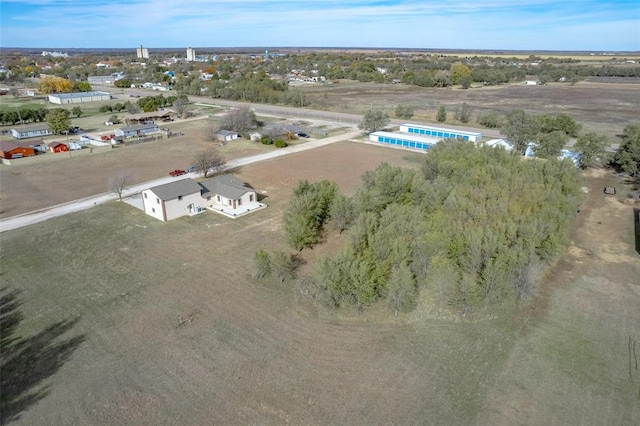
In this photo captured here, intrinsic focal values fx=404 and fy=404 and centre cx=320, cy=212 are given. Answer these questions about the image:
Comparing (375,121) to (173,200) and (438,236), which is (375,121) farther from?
(438,236)

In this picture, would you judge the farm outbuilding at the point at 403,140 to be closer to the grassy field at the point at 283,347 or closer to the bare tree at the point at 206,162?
the bare tree at the point at 206,162

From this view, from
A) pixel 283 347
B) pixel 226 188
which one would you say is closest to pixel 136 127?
pixel 226 188

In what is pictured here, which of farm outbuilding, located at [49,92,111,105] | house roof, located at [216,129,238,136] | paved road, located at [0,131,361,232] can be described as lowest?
paved road, located at [0,131,361,232]

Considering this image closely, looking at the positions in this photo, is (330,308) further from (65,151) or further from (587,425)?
(65,151)

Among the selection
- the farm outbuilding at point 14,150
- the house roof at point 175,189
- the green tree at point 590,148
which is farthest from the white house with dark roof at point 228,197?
the green tree at point 590,148

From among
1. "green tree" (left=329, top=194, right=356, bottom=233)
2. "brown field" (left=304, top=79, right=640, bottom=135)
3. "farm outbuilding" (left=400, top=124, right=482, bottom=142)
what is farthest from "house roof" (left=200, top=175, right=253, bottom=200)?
"brown field" (left=304, top=79, right=640, bottom=135)

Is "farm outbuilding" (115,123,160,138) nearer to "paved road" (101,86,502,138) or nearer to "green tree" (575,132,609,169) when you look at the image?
"paved road" (101,86,502,138)

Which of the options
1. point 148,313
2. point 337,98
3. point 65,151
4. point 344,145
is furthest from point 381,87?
point 148,313
